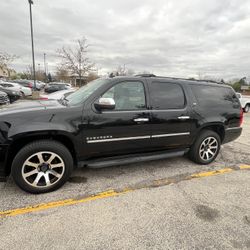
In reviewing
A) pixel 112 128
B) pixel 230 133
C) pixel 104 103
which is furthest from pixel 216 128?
pixel 104 103

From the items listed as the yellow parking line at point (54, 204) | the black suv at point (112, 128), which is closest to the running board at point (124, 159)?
the black suv at point (112, 128)

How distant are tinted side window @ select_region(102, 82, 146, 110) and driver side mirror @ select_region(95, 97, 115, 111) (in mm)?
201

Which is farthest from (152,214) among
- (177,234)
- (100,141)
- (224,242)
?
(100,141)

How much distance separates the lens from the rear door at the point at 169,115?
3697 millimetres

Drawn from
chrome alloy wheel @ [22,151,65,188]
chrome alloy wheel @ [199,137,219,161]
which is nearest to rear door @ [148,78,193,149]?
chrome alloy wheel @ [199,137,219,161]

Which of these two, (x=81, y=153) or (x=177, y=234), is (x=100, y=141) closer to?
(x=81, y=153)

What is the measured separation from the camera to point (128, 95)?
3.53m

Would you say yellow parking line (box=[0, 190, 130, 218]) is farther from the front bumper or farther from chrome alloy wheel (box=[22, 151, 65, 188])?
the front bumper

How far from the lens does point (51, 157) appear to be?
3.06 metres

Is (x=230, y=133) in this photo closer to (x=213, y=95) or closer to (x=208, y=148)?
(x=208, y=148)

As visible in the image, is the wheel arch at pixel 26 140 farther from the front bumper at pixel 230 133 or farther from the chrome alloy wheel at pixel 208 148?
the front bumper at pixel 230 133

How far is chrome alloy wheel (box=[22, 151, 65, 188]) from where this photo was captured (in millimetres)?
2990

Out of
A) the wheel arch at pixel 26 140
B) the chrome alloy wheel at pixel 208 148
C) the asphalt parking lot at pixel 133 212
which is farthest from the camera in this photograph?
the chrome alloy wheel at pixel 208 148

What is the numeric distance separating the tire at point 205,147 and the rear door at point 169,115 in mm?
295
